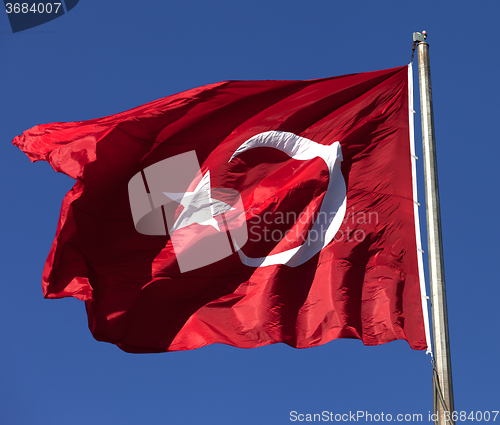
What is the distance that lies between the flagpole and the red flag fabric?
1311mm

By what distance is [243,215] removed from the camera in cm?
1541

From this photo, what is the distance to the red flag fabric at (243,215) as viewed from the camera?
46.8 ft

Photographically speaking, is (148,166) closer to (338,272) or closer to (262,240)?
(262,240)

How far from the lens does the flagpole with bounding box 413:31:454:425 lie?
11.6 meters

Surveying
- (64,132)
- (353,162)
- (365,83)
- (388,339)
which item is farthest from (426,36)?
(64,132)

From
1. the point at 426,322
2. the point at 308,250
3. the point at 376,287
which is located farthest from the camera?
the point at 308,250

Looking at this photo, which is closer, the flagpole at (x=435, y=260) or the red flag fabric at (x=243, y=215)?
the flagpole at (x=435, y=260)

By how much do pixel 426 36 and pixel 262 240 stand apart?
5303mm

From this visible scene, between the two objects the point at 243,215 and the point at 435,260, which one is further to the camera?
the point at 243,215

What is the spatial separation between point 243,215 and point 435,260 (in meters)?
4.64

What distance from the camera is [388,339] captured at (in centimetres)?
1349

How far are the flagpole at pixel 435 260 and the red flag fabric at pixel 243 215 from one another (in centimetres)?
131

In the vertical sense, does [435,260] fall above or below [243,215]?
below

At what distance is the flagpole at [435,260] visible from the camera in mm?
11555
